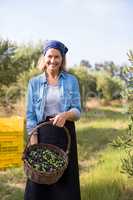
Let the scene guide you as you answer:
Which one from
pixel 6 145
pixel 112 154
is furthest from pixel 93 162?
pixel 6 145

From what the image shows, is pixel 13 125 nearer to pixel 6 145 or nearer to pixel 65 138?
pixel 6 145

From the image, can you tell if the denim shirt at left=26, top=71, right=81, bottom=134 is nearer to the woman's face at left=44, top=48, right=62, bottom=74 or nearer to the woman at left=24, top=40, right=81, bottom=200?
the woman at left=24, top=40, right=81, bottom=200

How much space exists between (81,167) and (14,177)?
1.67 metres

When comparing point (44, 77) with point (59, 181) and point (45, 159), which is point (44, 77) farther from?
point (59, 181)

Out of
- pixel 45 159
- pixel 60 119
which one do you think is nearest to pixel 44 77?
pixel 60 119

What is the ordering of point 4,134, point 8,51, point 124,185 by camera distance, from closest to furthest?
point 124,185 → point 4,134 → point 8,51

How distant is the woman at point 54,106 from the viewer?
4.59 m

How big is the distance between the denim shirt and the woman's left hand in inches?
7.8

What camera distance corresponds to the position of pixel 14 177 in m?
8.48

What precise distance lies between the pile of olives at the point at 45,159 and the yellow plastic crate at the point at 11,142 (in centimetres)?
532

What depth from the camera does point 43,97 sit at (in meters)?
4.58

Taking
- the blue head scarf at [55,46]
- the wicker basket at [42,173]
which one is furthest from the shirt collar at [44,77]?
the wicker basket at [42,173]

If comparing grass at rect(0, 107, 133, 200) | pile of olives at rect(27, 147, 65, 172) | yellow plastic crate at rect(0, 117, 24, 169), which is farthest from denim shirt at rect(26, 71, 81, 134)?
yellow plastic crate at rect(0, 117, 24, 169)

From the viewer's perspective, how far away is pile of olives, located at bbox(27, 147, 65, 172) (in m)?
4.38
